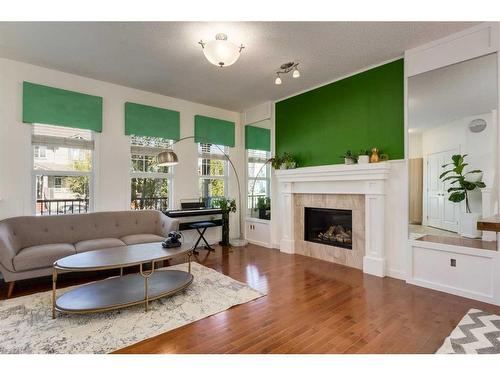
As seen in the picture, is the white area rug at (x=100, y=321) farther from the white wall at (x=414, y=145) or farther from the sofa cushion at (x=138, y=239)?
the white wall at (x=414, y=145)

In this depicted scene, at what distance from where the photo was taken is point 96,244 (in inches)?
136

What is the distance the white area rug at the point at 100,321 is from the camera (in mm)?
1972

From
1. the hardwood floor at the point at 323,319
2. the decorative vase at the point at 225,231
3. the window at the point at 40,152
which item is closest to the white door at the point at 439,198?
the hardwood floor at the point at 323,319

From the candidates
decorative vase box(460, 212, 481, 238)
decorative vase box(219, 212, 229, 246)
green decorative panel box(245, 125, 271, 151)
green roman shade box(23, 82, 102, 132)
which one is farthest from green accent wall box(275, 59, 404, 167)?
green roman shade box(23, 82, 102, 132)

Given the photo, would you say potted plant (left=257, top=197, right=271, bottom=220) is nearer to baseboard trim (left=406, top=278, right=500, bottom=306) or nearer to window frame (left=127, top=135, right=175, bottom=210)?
window frame (left=127, top=135, right=175, bottom=210)

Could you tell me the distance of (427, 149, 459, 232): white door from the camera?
3.08 meters

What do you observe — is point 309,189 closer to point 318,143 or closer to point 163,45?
point 318,143

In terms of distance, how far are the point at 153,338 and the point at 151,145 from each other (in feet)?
11.7

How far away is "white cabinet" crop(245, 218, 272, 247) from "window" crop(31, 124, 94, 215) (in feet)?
10.3

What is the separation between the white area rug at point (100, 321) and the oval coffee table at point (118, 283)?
4.6 inches

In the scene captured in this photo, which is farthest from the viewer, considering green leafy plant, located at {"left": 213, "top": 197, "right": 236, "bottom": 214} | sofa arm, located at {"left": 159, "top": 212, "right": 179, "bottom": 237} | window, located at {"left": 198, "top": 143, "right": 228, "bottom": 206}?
window, located at {"left": 198, "top": 143, "right": 228, "bottom": 206}
